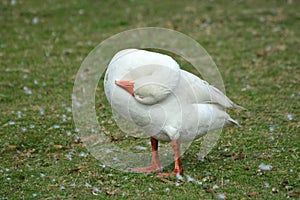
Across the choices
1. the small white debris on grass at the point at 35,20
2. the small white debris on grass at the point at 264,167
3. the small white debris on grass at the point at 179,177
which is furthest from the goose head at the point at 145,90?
the small white debris on grass at the point at 35,20

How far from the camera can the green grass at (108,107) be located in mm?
5434

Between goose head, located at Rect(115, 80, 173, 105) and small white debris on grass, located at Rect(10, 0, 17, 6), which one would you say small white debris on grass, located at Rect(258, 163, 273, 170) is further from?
small white debris on grass, located at Rect(10, 0, 17, 6)

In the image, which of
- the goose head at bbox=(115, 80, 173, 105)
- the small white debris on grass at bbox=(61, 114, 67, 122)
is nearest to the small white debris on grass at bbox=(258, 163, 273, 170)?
the goose head at bbox=(115, 80, 173, 105)

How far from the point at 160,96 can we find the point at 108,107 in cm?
324

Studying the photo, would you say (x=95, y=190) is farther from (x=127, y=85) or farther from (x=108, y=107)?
(x=108, y=107)

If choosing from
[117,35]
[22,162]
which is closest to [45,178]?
[22,162]

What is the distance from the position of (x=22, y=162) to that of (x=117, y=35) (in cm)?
627

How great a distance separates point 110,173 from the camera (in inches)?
227

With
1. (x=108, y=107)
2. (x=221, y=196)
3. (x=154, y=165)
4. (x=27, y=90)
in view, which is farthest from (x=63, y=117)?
(x=221, y=196)

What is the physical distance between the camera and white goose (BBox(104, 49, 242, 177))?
16.6ft

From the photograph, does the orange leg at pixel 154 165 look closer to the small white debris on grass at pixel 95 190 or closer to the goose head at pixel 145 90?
the small white debris on grass at pixel 95 190

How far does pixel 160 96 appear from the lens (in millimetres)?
5078

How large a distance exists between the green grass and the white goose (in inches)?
21.0

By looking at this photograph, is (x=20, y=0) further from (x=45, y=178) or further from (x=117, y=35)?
(x=45, y=178)
